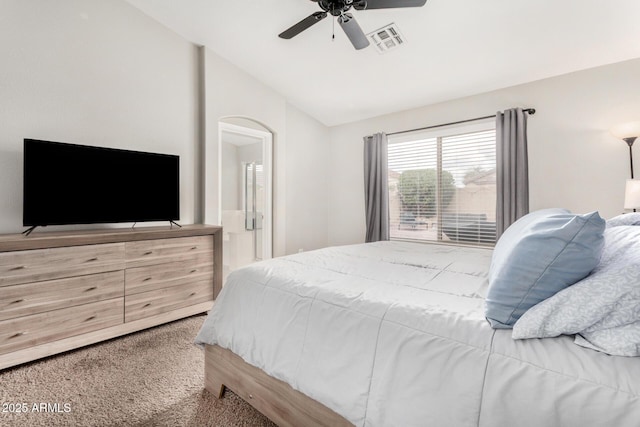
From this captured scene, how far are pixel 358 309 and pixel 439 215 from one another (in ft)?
10.2

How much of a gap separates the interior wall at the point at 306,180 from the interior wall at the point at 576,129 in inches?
79.9

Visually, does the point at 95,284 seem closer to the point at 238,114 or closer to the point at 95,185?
the point at 95,185

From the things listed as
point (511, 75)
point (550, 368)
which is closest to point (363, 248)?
point (550, 368)

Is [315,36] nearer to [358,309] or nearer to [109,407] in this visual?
[358,309]

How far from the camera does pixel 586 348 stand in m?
0.79

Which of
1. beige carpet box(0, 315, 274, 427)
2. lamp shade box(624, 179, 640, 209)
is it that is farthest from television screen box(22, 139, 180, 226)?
lamp shade box(624, 179, 640, 209)

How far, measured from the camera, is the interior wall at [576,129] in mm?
2807

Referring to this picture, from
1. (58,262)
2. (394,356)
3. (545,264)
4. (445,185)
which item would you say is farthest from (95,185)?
(445,185)

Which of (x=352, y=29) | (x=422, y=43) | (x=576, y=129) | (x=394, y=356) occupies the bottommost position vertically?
(x=394, y=356)

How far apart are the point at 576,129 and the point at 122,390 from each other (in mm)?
4286

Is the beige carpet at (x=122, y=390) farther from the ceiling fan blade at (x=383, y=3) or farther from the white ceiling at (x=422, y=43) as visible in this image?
the white ceiling at (x=422, y=43)

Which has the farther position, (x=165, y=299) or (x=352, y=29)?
(x=165, y=299)

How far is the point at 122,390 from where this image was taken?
178cm

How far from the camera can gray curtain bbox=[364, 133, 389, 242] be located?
14.0ft
